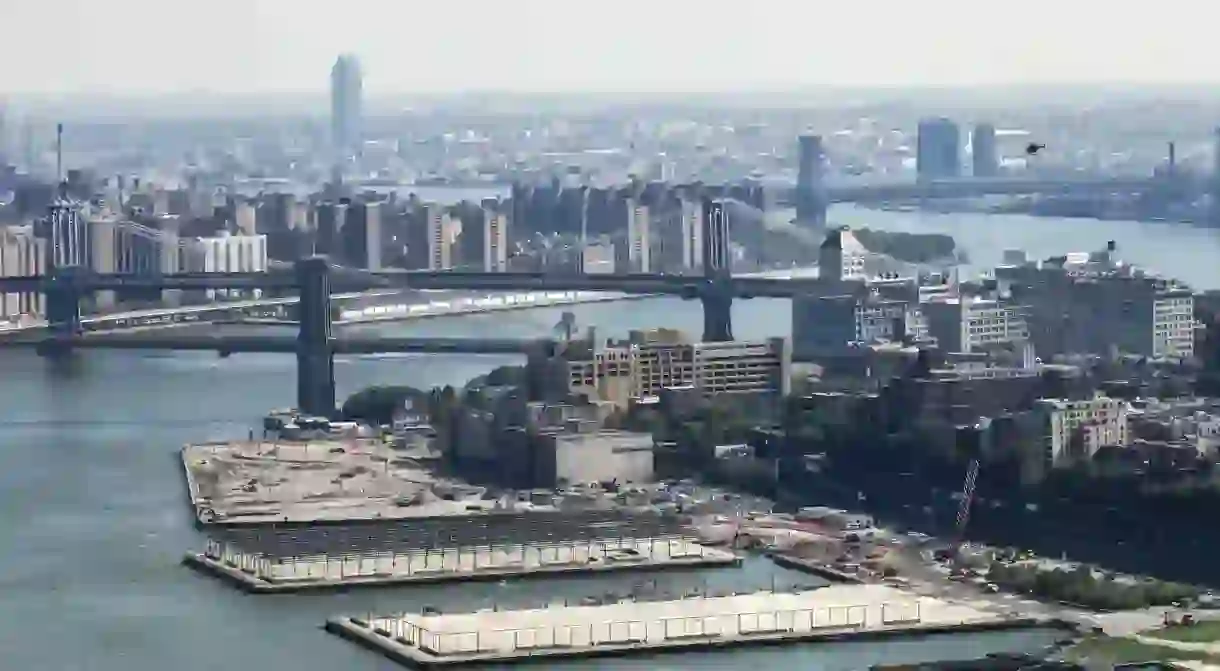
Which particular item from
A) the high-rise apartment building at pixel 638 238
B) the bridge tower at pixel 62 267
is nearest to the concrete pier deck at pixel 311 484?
the bridge tower at pixel 62 267

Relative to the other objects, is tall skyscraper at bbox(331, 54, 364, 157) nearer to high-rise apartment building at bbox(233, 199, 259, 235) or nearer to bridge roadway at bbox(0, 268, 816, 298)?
high-rise apartment building at bbox(233, 199, 259, 235)

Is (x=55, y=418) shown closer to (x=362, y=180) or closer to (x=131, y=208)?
(x=131, y=208)

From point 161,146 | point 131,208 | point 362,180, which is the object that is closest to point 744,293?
point 131,208

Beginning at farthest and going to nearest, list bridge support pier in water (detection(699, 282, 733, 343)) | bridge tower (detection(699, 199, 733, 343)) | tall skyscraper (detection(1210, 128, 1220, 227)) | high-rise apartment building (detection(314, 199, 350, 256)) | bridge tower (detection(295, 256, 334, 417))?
tall skyscraper (detection(1210, 128, 1220, 227)) → high-rise apartment building (detection(314, 199, 350, 256)) → bridge support pier in water (detection(699, 282, 733, 343)) → bridge tower (detection(699, 199, 733, 343)) → bridge tower (detection(295, 256, 334, 417))

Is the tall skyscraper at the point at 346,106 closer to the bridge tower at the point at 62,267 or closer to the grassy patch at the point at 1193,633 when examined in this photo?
the bridge tower at the point at 62,267

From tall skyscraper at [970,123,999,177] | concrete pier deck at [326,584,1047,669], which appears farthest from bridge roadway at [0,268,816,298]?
concrete pier deck at [326,584,1047,669]
